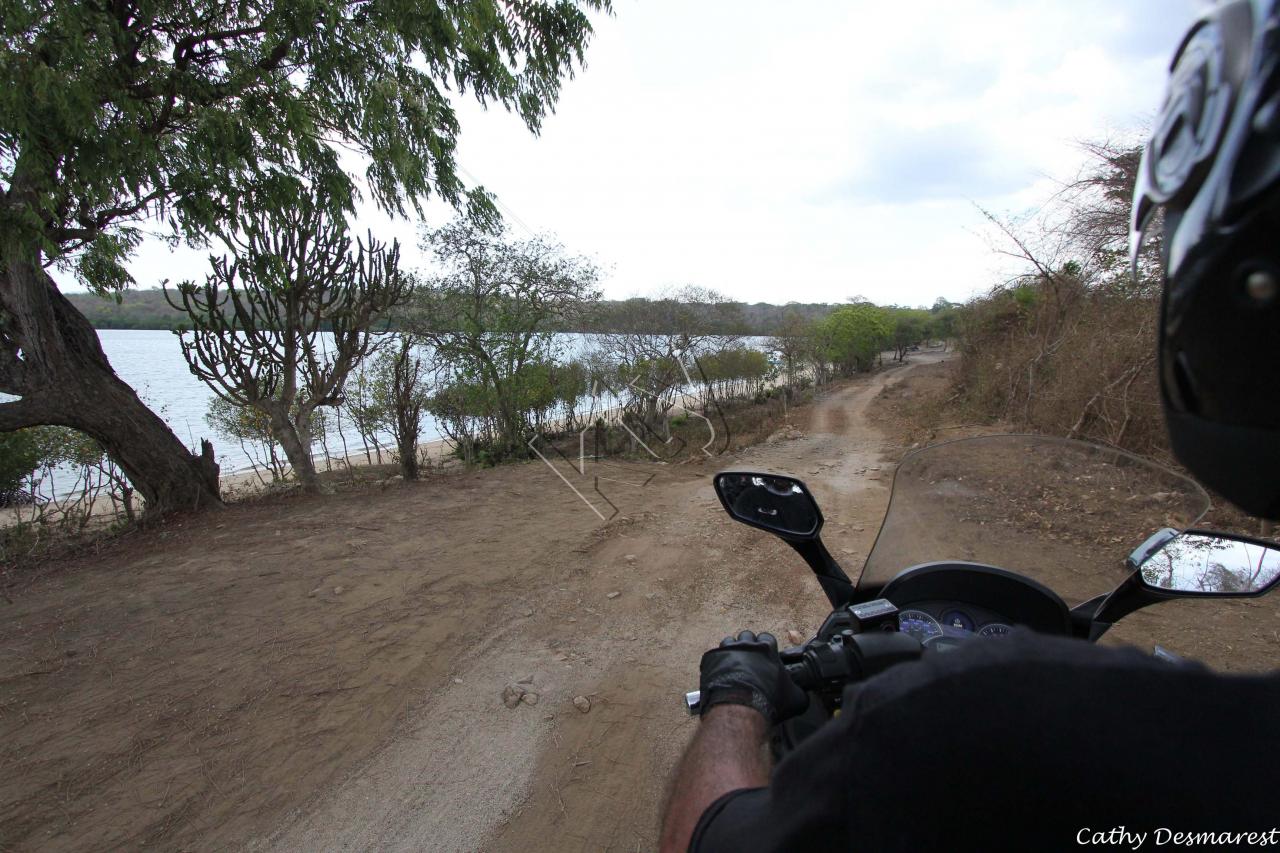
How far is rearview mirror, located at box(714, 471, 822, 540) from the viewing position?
6.22 ft

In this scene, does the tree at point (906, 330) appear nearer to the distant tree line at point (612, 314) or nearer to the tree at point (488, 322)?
the distant tree line at point (612, 314)

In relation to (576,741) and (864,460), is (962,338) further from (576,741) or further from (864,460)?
(576,741)

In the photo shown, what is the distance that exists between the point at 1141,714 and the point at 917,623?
1.06 m

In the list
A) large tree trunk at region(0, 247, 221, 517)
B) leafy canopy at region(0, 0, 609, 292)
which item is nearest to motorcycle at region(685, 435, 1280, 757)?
leafy canopy at region(0, 0, 609, 292)

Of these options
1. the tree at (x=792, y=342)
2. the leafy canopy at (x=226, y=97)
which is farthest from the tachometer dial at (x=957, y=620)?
the tree at (x=792, y=342)

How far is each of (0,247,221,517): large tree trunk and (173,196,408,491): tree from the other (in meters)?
1.18

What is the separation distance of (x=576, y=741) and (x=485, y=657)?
3.42 feet

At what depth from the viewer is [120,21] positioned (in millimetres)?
4984

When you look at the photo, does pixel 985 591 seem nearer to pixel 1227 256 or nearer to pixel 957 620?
pixel 957 620

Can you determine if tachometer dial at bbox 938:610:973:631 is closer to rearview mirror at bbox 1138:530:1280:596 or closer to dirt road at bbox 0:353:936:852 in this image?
rearview mirror at bbox 1138:530:1280:596

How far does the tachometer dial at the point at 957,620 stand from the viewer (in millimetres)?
1478

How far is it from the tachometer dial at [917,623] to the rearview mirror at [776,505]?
17.0 inches

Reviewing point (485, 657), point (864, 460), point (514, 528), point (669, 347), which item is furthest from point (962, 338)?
point (485, 657)

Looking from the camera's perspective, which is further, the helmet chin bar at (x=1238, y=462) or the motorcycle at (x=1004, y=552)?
the motorcycle at (x=1004, y=552)
